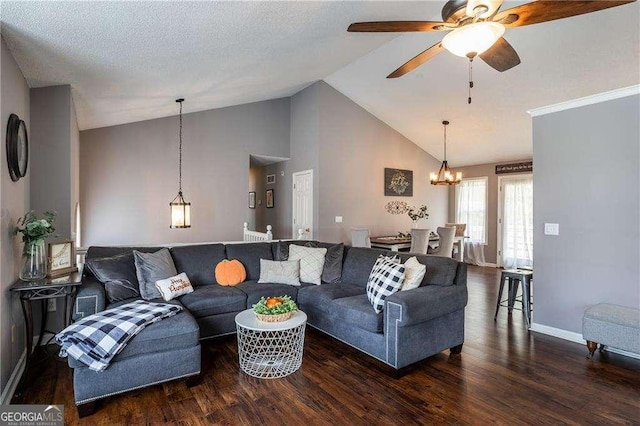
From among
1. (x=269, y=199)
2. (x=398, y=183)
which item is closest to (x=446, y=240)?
(x=398, y=183)

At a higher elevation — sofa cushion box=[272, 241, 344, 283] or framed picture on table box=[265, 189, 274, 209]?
framed picture on table box=[265, 189, 274, 209]

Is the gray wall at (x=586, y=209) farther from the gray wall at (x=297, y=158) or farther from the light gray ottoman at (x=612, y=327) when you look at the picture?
the gray wall at (x=297, y=158)

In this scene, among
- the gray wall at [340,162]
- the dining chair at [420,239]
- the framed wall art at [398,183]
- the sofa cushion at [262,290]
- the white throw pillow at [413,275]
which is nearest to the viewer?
the white throw pillow at [413,275]

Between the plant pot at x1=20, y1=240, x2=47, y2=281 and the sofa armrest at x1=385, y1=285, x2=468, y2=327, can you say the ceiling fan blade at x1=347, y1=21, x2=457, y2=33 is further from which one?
the plant pot at x1=20, y1=240, x2=47, y2=281

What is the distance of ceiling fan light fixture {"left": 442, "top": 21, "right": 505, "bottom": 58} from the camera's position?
2004 mm


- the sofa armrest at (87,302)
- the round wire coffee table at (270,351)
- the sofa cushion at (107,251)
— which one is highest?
the sofa cushion at (107,251)

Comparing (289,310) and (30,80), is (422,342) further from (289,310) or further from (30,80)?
(30,80)

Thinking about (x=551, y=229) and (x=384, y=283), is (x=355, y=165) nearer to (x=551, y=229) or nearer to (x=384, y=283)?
(x=551, y=229)

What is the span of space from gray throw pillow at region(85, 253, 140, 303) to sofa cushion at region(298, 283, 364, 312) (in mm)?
1593

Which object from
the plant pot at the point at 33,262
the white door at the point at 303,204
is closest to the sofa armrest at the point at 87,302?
the plant pot at the point at 33,262

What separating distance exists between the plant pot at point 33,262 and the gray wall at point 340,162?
4116 mm

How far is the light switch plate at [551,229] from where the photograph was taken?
11.8 feet

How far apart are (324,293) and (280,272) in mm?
684

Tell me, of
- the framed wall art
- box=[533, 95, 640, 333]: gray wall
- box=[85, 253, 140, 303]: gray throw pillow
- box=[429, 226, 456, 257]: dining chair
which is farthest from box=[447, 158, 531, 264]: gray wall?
box=[85, 253, 140, 303]: gray throw pillow
